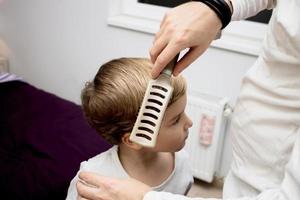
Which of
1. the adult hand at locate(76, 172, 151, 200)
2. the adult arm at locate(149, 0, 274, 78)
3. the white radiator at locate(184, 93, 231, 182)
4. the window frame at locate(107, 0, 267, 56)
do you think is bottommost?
the white radiator at locate(184, 93, 231, 182)

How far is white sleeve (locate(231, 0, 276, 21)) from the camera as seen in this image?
0.76m

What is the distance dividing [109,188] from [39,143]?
1.20m

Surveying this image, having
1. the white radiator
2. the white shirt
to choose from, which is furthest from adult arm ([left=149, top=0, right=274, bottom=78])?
the white radiator

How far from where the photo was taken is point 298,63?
2.07ft

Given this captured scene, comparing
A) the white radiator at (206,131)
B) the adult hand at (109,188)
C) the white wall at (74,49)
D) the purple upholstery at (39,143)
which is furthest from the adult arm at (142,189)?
the white wall at (74,49)

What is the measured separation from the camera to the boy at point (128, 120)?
96cm

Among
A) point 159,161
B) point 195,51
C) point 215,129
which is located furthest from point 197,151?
point 195,51

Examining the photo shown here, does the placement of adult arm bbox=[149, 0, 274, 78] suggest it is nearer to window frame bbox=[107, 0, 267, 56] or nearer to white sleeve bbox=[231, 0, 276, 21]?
white sleeve bbox=[231, 0, 276, 21]

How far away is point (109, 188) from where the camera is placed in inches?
29.3

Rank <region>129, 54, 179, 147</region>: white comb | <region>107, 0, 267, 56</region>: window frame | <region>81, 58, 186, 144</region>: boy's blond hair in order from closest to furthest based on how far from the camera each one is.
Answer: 1. <region>129, 54, 179, 147</region>: white comb
2. <region>81, 58, 186, 144</region>: boy's blond hair
3. <region>107, 0, 267, 56</region>: window frame

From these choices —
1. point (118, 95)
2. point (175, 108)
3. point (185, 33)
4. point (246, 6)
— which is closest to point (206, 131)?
point (175, 108)

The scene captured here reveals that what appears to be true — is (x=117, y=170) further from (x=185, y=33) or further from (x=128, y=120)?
(x=185, y=33)

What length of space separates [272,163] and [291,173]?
12 centimetres

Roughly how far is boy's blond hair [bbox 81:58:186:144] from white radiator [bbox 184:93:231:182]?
96cm
